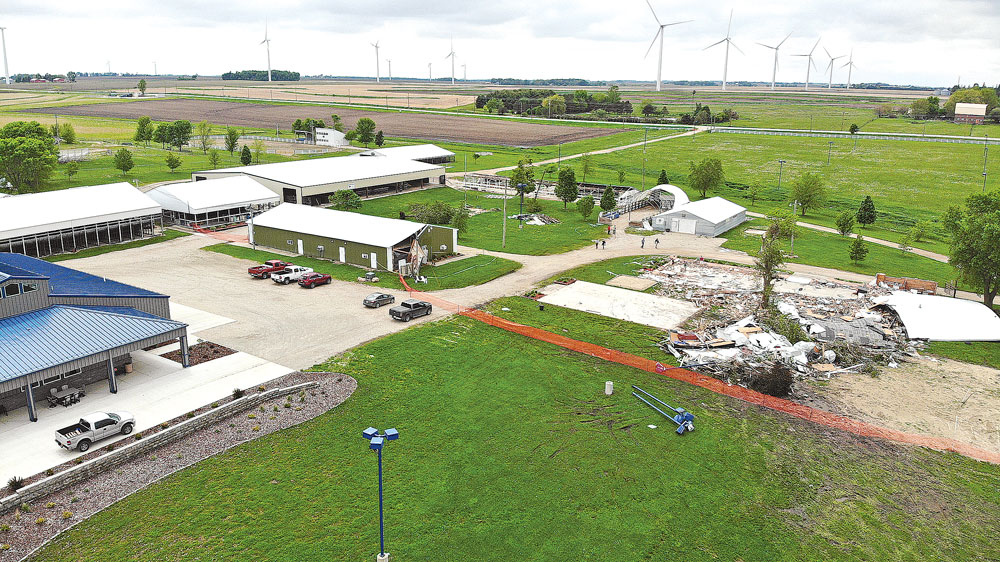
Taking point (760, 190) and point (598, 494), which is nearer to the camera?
point (598, 494)

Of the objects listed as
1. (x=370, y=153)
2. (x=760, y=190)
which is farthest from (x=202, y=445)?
(x=760, y=190)

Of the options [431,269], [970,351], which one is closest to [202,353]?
[431,269]

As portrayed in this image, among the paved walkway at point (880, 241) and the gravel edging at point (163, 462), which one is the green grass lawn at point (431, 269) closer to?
the gravel edging at point (163, 462)

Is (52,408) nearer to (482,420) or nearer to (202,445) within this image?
(202,445)

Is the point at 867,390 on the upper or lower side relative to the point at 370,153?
lower

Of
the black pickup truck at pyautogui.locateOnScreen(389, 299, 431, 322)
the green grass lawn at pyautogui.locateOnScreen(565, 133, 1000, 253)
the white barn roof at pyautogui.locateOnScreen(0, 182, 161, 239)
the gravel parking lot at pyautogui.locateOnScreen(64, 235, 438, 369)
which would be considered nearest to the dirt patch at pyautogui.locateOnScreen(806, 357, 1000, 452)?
the black pickup truck at pyautogui.locateOnScreen(389, 299, 431, 322)

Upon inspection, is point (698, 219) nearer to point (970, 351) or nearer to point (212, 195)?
point (970, 351)

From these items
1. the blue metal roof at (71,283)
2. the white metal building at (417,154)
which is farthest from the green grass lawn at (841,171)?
the blue metal roof at (71,283)
